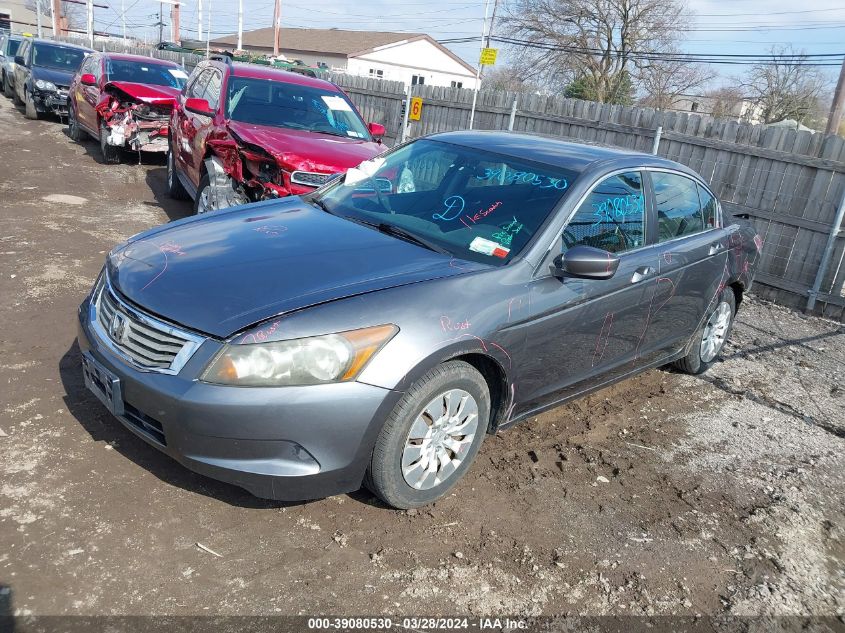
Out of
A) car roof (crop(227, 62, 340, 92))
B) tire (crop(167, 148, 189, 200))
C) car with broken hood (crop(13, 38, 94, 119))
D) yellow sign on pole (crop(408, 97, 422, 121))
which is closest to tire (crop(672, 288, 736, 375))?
car roof (crop(227, 62, 340, 92))

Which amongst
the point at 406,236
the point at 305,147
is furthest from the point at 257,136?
the point at 406,236

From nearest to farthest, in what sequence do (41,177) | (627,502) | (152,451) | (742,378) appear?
(152,451)
(627,502)
(742,378)
(41,177)

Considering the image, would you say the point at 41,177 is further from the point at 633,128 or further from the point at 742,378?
the point at 742,378

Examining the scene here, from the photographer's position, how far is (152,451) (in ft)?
11.6

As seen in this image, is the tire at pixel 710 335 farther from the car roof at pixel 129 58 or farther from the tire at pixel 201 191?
the car roof at pixel 129 58

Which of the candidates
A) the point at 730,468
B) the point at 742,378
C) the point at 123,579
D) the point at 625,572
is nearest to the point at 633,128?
the point at 742,378

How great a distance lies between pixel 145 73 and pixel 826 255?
36.4 feet

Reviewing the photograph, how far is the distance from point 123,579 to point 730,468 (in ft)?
11.4

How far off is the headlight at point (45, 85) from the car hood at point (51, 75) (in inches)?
3.1

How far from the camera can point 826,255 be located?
26.5 ft

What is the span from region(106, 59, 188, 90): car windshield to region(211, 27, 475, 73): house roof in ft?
142

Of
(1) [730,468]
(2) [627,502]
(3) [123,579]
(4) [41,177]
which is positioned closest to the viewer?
(3) [123,579]

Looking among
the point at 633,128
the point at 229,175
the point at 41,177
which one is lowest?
the point at 41,177

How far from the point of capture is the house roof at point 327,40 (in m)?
55.1
